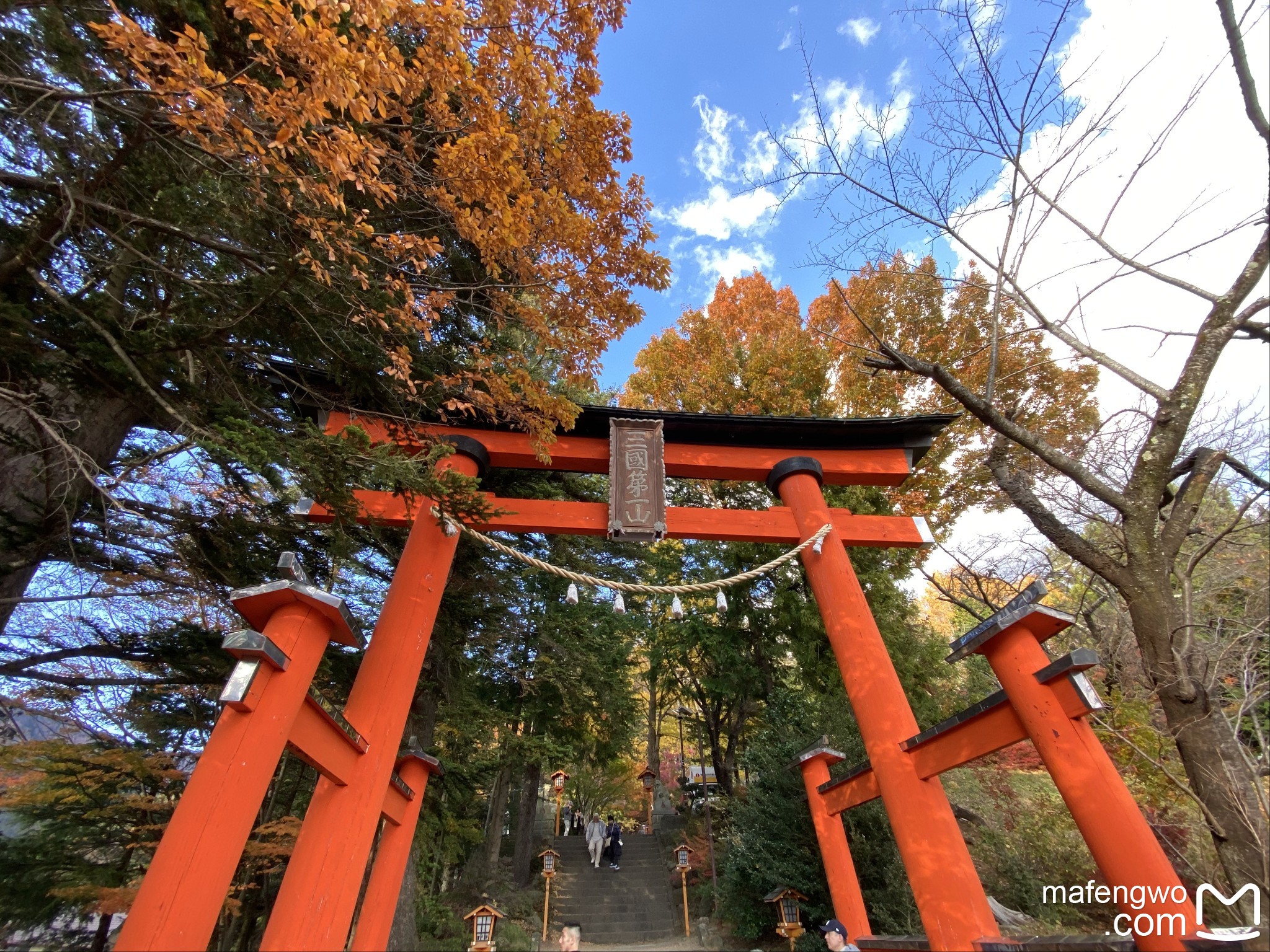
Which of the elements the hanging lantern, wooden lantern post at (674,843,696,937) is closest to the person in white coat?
wooden lantern post at (674,843,696,937)

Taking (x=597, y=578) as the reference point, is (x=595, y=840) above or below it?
above

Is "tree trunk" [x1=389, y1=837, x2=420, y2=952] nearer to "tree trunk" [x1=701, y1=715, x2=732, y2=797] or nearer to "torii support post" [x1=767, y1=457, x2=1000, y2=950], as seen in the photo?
"torii support post" [x1=767, y1=457, x2=1000, y2=950]

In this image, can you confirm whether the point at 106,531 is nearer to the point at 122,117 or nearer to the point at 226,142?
the point at 122,117

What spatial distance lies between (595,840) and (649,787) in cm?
360

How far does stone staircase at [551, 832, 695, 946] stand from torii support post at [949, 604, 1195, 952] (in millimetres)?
10013

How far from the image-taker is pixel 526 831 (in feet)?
39.9

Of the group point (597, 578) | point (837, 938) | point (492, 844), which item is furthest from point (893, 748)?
point (492, 844)

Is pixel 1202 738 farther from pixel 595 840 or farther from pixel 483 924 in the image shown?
pixel 595 840

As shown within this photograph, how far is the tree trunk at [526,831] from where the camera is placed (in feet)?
38.5

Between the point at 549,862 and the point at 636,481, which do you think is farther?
the point at 549,862

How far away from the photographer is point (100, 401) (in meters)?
A: 4.02

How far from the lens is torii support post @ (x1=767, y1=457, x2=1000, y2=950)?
3.38 m

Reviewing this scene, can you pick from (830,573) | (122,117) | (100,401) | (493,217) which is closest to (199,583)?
(100,401)

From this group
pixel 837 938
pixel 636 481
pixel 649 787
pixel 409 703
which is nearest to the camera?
pixel 837 938
